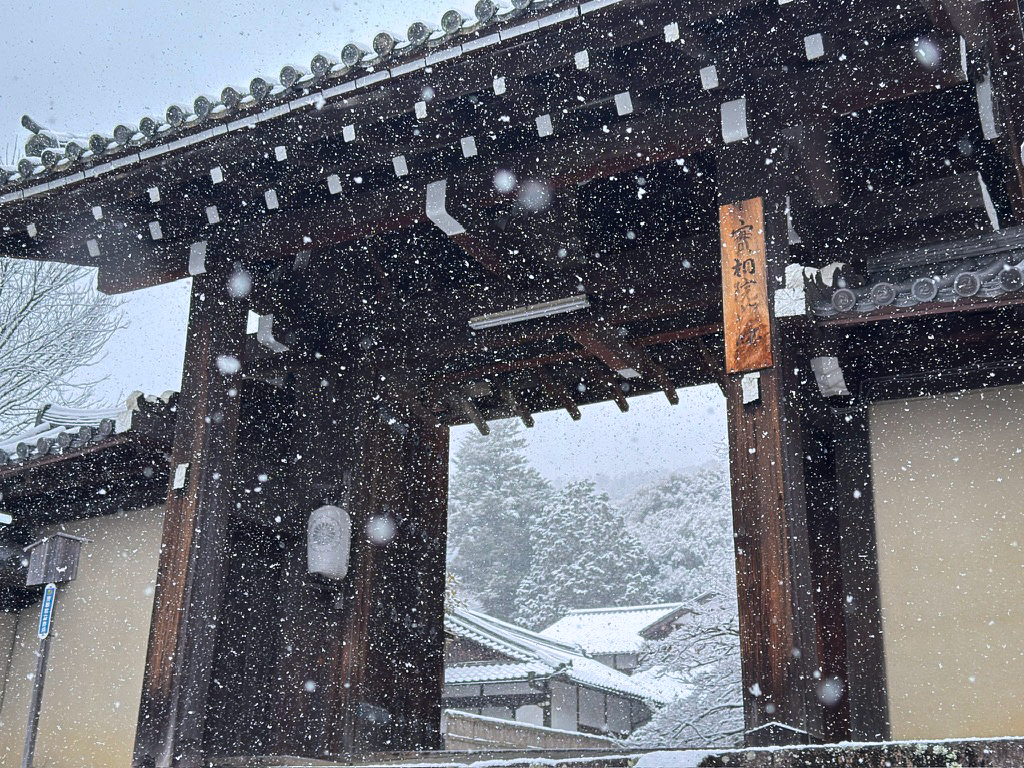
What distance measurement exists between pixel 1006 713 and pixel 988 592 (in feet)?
2.21

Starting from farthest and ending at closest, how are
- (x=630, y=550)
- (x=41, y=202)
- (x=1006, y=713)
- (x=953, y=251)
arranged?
(x=630, y=550) < (x=41, y=202) < (x=1006, y=713) < (x=953, y=251)

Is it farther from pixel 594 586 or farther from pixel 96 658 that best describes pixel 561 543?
pixel 96 658

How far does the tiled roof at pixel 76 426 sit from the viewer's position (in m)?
6.70

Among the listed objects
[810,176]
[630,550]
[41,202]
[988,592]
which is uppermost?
[630,550]

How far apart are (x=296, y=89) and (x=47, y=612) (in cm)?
443

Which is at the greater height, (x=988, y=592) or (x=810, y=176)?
(x=810, y=176)

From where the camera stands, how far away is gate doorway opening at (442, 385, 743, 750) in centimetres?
1786

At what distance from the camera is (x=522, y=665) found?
17922 millimetres

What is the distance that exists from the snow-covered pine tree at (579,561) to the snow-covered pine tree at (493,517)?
2.52ft

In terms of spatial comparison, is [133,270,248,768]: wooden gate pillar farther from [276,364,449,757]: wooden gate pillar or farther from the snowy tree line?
the snowy tree line

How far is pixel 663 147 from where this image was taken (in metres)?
4.93

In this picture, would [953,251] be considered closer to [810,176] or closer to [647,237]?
[810,176]

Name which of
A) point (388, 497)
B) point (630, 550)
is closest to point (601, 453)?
point (630, 550)

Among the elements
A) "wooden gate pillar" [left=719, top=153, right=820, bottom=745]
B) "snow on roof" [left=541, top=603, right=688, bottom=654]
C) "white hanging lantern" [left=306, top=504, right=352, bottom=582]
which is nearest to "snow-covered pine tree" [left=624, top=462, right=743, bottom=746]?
"snow on roof" [left=541, top=603, right=688, bottom=654]
